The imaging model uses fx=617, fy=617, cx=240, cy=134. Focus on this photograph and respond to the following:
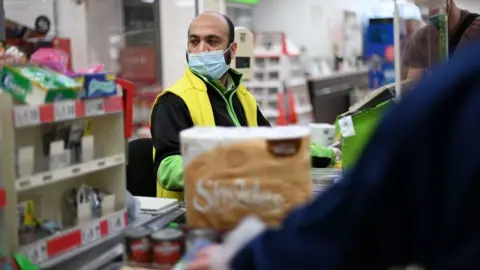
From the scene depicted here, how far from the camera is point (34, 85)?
142cm

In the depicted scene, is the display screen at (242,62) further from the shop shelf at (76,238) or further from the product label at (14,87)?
the product label at (14,87)

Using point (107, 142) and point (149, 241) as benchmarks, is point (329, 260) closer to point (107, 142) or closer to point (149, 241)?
point (149, 241)

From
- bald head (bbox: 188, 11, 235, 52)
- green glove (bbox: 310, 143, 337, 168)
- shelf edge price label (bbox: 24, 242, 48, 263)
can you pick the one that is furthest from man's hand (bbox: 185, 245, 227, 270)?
bald head (bbox: 188, 11, 235, 52)

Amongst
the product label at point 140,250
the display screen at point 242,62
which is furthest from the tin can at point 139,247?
the display screen at point 242,62

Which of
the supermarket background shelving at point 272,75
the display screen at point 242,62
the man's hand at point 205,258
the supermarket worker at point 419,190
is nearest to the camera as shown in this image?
the supermarket worker at point 419,190

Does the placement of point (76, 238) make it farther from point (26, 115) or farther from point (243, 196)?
point (243, 196)

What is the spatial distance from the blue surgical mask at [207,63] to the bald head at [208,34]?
0.21 feet

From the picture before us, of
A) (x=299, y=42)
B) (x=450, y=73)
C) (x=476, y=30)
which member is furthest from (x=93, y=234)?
(x=299, y=42)

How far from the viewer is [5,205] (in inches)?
53.7

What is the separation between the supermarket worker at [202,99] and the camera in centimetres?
246

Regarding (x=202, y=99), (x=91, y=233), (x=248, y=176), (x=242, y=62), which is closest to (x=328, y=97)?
(x=242, y=62)

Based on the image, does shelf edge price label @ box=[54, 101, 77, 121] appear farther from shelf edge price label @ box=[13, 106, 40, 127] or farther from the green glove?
the green glove

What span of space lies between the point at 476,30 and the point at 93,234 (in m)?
2.27

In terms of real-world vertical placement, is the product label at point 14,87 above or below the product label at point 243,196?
above
